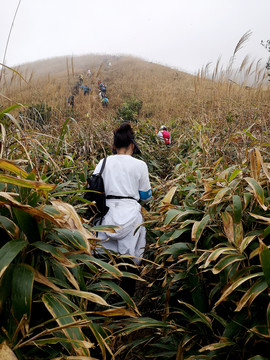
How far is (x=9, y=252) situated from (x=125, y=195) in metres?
1.32

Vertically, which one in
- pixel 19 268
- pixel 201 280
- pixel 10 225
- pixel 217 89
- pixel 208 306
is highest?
pixel 217 89

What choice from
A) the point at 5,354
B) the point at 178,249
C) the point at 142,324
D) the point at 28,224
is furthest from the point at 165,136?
the point at 5,354

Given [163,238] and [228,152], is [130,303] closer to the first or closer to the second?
[163,238]

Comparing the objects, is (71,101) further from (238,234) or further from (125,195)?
(238,234)

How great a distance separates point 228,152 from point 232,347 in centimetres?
191

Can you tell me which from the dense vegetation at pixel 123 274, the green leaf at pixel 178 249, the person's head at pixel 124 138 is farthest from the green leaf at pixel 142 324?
the person's head at pixel 124 138

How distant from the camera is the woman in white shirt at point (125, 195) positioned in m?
1.94

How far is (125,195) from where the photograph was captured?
2.07 metres

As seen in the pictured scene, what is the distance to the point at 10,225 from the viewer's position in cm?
91

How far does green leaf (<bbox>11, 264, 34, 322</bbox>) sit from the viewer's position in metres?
0.77

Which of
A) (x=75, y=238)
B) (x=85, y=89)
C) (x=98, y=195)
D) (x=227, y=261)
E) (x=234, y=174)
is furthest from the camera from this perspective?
(x=85, y=89)

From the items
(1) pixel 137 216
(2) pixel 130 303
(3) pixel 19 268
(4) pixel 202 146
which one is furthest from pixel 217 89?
(3) pixel 19 268

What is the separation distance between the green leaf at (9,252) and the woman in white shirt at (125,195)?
1097 millimetres

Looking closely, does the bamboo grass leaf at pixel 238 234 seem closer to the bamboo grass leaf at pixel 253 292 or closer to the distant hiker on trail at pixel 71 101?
the bamboo grass leaf at pixel 253 292
